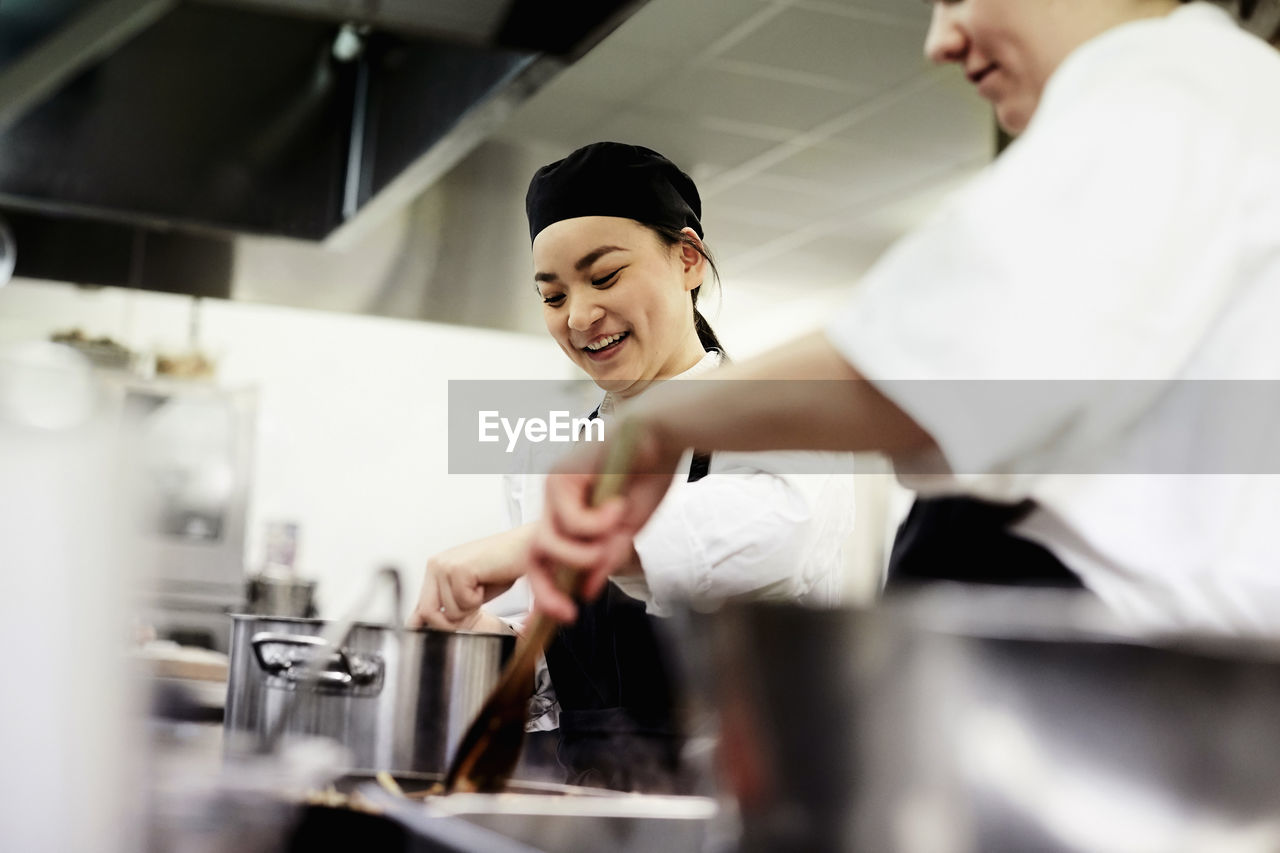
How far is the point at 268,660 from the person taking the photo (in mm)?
992

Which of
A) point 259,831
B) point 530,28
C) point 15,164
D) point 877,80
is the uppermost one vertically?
point 877,80

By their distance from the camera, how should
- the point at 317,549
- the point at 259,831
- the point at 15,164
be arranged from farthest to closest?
the point at 317,549
the point at 15,164
the point at 259,831

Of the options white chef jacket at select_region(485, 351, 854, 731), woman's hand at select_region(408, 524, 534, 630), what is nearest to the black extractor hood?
white chef jacket at select_region(485, 351, 854, 731)

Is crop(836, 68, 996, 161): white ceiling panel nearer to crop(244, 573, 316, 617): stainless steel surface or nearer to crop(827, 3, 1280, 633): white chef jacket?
crop(244, 573, 316, 617): stainless steel surface

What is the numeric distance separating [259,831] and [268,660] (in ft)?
1.85

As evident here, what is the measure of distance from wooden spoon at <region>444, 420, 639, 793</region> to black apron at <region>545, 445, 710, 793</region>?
0.43 m

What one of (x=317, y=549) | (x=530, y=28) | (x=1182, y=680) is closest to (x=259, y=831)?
(x=1182, y=680)

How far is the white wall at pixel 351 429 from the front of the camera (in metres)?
5.30

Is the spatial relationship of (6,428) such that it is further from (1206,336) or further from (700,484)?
(700,484)

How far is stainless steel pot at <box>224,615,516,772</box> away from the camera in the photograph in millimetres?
956

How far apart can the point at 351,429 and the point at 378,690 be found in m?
4.61

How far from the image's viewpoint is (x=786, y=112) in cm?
337

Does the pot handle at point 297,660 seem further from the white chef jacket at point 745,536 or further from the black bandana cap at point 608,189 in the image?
the black bandana cap at point 608,189

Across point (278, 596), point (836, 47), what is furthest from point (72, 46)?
point (278, 596)
